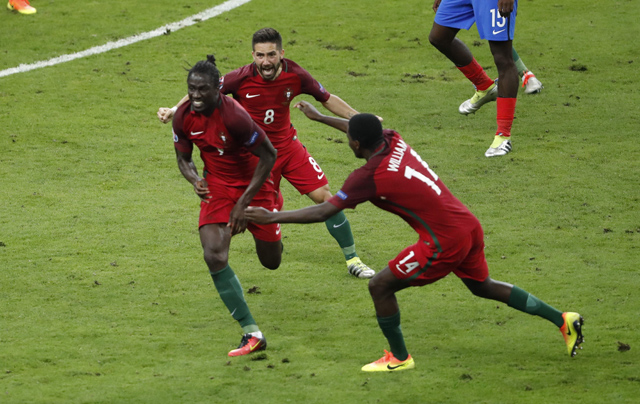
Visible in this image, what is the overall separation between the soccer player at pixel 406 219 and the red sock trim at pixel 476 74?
5228 mm

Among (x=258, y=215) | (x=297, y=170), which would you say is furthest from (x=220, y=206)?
(x=297, y=170)

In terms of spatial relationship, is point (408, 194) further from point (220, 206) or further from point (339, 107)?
point (339, 107)

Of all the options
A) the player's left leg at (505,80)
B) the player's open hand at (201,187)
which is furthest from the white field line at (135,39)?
the player's open hand at (201,187)

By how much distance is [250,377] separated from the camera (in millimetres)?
5828

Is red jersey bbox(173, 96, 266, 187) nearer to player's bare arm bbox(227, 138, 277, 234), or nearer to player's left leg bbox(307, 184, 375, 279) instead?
player's bare arm bbox(227, 138, 277, 234)

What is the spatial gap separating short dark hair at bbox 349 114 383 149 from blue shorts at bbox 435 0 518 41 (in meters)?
4.65

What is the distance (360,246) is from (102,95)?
6.17 metres

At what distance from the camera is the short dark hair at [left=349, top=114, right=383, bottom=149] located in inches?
220

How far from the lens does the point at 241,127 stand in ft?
21.1

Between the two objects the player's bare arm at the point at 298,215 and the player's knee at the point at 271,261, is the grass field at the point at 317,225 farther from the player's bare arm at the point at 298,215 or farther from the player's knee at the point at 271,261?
the player's bare arm at the point at 298,215

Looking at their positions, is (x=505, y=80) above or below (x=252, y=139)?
below

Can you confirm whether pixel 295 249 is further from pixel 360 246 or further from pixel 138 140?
pixel 138 140

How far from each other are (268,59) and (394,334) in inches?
117

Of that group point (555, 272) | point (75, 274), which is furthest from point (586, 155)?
point (75, 274)
